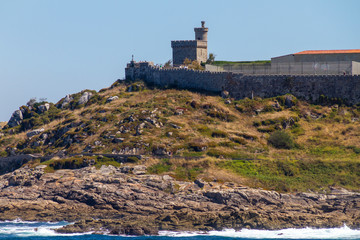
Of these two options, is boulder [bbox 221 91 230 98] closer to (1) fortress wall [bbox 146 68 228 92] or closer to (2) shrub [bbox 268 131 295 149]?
(1) fortress wall [bbox 146 68 228 92]

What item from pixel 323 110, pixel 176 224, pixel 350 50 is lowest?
pixel 176 224

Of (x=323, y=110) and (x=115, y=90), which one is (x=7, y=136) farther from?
(x=323, y=110)

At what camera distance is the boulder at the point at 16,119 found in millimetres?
108694

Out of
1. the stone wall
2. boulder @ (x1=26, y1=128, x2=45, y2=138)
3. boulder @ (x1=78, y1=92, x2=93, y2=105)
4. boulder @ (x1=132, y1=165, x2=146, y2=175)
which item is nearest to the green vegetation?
boulder @ (x1=132, y1=165, x2=146, y2=175)

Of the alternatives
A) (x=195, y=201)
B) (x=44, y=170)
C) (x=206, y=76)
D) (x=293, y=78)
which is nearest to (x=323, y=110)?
(x=293, y=78)

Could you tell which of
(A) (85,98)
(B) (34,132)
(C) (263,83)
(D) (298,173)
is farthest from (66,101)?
(D) (298,173)

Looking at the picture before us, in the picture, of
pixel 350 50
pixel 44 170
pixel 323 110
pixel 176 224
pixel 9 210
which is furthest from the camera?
pixel 350 50

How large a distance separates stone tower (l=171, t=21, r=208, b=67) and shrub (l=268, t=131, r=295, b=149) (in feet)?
93.3

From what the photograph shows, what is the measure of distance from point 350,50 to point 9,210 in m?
48.9

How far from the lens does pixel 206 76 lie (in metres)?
101

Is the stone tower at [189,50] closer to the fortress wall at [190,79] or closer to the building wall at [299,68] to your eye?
the fortress wall at [190,79]

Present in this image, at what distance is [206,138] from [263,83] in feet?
46.7

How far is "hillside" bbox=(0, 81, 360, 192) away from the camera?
8188 cm

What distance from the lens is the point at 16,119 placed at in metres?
109
